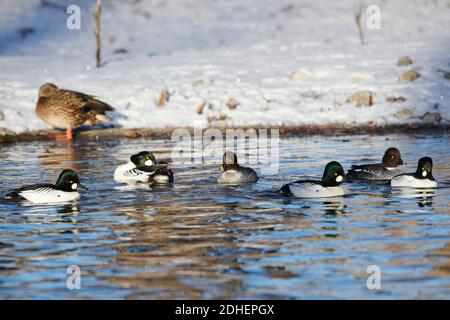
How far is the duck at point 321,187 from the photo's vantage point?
1520 centimetres

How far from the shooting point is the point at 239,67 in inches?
1068

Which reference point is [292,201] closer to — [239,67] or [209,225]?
[209,225]

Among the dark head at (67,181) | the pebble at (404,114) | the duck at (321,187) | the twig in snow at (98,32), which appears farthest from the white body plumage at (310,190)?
the twig in snow at (98,32)

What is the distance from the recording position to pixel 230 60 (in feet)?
91.7

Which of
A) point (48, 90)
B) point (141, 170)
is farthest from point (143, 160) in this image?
point (48, 90)

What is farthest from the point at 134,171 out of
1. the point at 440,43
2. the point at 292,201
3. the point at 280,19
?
the point at 280,19

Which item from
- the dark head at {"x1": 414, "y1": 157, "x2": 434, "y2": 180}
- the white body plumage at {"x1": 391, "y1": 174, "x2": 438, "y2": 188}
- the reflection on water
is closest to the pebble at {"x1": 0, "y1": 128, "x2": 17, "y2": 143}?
the reflection on water

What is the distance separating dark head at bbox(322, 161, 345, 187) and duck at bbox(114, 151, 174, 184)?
2.90 m

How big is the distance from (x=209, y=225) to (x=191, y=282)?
10.0 ft

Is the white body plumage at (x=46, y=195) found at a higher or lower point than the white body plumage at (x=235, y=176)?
lower

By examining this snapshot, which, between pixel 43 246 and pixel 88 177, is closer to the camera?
pixel 43 246

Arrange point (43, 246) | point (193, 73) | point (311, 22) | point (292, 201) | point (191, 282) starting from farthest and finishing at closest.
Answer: point (311, 22)
point (193, 73)
point (292, 201)
point (43, 246)
point (191, 282)

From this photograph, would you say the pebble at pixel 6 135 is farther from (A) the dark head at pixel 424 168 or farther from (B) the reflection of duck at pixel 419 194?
(A) the dark head at pixel 424 168

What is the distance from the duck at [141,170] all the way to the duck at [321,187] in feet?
8.68
